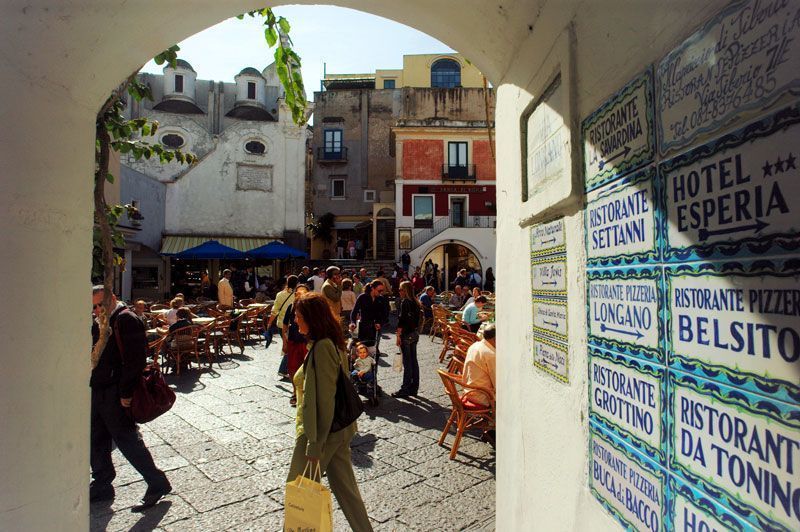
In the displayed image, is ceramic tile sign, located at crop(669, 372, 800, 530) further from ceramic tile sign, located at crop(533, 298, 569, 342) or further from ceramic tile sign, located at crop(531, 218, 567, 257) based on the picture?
ceramic tile sign, located at crop(531, 218, 567, 257)

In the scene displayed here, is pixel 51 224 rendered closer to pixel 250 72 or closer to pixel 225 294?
pixel 225 294

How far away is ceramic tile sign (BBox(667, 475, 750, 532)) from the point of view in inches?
43.1

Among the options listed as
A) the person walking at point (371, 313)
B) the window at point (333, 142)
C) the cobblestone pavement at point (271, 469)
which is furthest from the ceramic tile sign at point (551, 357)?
the window at point (333, 142)


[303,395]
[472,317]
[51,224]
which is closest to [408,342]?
[472,317]

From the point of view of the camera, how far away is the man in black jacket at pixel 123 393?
3.91 m

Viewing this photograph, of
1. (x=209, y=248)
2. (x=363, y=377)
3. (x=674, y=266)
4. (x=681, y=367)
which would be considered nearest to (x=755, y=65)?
(x=674, y=266)

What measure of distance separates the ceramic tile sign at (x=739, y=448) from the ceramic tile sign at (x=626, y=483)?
0.47ft

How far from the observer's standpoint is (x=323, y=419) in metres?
3.07

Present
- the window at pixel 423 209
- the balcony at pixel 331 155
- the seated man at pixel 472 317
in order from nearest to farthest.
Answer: the seated man at pixel 472 317
the window at pixel 423 209
the balcony at pixel 331 155

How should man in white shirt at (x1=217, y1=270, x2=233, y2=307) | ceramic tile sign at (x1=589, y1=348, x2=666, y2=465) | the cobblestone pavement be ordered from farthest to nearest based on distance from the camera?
1. man in white shirt at (x1=217, y1=270, x2=233, y2=307)
2. the cobblestone pavement
3. ceramic tile sign at (x1=589, y1=348, x2=666, y2=465)

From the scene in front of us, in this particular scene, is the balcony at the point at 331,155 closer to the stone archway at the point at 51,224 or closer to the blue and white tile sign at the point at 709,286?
the stone archway at the point at 51,224

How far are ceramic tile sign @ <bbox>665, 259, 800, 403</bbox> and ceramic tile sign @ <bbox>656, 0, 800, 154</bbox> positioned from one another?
1.02 ft

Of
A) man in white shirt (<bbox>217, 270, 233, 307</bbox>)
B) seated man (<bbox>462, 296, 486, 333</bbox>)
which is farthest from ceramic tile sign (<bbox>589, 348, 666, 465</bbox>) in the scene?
man in white shirt (<bbox>217, 270, 233, 307</bbox>)

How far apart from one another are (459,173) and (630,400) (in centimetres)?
2676
